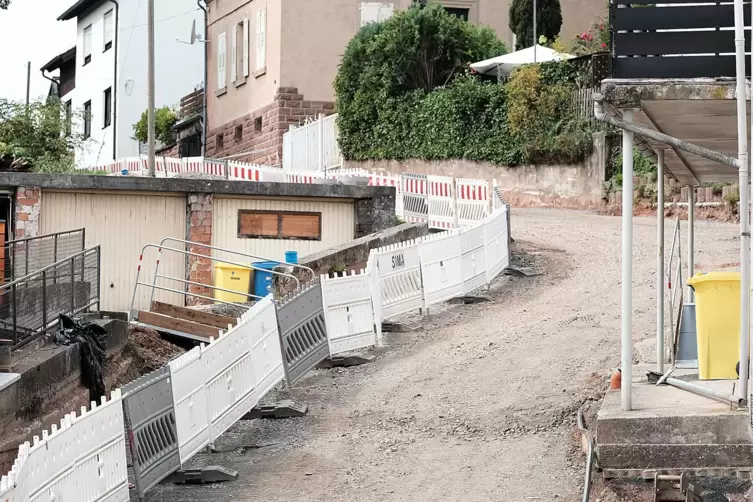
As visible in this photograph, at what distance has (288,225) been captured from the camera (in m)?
26.4

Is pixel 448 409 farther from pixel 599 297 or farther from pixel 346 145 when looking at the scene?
pixel 346 145

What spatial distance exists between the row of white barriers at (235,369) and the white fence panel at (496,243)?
0.02 meters

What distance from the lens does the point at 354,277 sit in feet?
55.4

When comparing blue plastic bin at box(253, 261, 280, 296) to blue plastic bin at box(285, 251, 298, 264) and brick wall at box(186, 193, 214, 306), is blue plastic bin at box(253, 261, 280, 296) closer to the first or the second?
blue plastic bin at box(285, 251, 298, 264)

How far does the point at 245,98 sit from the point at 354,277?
27.0 m

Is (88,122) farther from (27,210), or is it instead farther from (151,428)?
(151,428)

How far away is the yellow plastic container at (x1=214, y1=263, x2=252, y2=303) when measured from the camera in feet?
79.4

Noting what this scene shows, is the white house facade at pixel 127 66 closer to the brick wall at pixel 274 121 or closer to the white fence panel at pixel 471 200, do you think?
the brick wall at pixel 274 121

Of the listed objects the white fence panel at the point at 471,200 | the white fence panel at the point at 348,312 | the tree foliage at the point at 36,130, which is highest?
the tree foliage at the point at 36,130

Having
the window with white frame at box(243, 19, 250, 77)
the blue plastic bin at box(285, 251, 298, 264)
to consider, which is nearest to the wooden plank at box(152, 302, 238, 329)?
the blue plastic bin at box(285, 251, 298, 264)

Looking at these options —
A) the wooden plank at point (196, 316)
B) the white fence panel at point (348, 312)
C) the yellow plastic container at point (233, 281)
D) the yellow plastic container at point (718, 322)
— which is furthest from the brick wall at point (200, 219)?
the yellow plastic container at point (718, 322)

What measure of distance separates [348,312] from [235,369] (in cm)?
365

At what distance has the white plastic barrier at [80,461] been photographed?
8.56 m

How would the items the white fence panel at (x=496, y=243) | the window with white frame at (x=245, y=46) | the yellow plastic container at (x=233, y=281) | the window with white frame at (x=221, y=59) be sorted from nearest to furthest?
1. the white fence panel at (x=496, y=243)
2. the yellow plastic container at (x=233, y=281)
3. the window with white frame at (x=245, y=46)
4. the window with white frame at (x=221, y=59)
